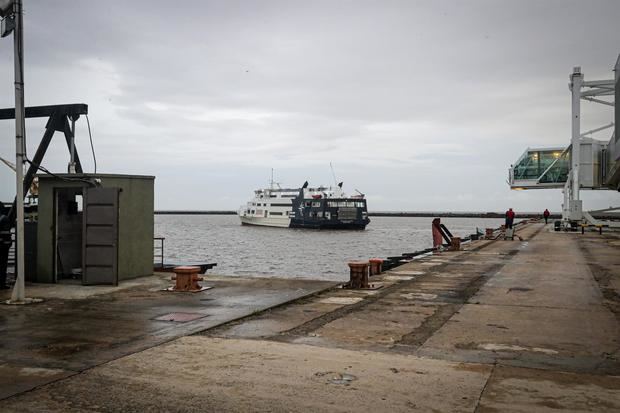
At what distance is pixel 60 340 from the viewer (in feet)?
24.5

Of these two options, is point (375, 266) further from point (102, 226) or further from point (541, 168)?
point (541, 168)

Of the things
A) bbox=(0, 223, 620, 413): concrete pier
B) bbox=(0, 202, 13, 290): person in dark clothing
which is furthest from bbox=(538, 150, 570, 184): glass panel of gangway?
bbox=(0, 202, 13, 290): person in dark clothing

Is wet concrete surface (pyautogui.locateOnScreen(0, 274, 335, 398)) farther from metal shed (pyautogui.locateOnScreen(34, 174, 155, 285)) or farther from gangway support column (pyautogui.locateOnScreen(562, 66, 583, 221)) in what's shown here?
gangway support column (pyautogui.locateOnScreen(562, 66, 583, 221))

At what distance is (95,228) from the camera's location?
1223cm

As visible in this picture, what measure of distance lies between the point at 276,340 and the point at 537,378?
346 cm

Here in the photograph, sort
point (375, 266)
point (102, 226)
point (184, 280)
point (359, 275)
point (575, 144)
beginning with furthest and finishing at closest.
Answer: point (575, 144) < point (375, 266) < point (359, 275) < point (102, 226) < point (184, 280)

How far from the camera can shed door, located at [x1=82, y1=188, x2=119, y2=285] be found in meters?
12.2

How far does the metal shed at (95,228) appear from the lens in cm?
1222

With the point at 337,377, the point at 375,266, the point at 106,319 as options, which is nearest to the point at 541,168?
the point at 375,266

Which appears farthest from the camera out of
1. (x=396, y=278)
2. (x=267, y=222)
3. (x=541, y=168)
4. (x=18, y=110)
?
(x=267, y=222)

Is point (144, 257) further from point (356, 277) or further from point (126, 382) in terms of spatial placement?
point (126, 382)

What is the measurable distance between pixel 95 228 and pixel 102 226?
0.17 metres

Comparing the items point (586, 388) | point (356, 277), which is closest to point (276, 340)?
point (586, 388)

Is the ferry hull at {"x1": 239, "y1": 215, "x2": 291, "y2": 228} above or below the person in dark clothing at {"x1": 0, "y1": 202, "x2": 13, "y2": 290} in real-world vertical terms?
below
